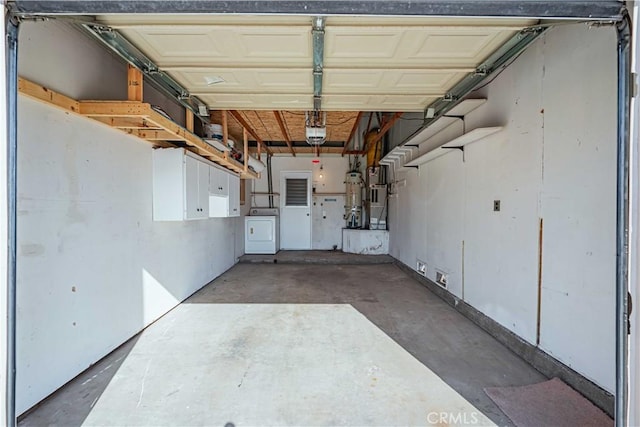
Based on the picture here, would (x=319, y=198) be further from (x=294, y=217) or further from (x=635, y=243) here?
(x=635, y=243)

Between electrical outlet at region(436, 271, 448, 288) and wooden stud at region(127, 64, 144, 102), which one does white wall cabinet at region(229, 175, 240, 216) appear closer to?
wooden stud at region(127, 64, 144, 102)

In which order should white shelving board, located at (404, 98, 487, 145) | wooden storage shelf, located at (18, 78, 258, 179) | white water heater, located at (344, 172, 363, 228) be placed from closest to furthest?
wooden storage shelf, located at (18, 78, 258, 179) < white shelving board, located at (404, 98, 487, 145) < white water heater, located at (344, 172, 363, 228)

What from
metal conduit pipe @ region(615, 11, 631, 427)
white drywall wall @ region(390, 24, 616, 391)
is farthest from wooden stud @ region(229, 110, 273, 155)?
metal conduit pipe @ region(615, 11, 631, 427)

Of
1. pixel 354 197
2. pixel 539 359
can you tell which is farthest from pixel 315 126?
pixel 539 359

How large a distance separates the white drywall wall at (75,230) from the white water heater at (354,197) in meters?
5.03

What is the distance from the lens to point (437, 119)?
3.23 meters

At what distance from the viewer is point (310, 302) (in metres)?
3.72

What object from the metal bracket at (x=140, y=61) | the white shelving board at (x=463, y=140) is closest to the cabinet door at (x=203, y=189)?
the metal bracket at (x=140, y=61)

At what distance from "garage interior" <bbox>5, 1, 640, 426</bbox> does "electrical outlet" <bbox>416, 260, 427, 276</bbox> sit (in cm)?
85

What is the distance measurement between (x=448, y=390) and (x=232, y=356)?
1627 millimetres

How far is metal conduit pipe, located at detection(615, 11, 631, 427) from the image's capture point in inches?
38.9

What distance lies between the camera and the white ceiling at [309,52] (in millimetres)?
1707

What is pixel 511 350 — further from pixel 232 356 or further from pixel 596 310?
pixel 232 356

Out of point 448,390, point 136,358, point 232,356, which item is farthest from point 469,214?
point 136,358
